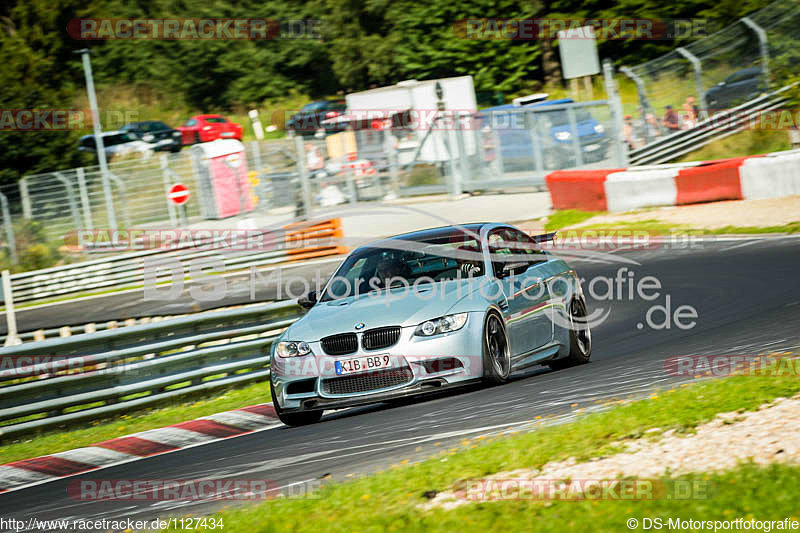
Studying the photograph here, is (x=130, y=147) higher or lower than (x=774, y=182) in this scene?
higher

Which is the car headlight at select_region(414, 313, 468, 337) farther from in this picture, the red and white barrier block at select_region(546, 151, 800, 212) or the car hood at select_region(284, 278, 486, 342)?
the red and white barrier block at select_region(546, 151, 800, 212)

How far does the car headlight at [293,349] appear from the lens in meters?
8.45

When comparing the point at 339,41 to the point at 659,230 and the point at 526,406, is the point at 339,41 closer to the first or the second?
the point at 659,230

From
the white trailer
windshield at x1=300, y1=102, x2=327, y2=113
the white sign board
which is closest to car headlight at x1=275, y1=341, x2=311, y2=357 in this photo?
the white sign board

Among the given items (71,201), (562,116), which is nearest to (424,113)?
(562,116)

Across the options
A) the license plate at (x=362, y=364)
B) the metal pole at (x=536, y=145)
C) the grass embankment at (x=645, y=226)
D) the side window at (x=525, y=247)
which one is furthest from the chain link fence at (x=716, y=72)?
the license plate at (x=362, y=364)

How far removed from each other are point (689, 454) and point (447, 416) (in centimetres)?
265

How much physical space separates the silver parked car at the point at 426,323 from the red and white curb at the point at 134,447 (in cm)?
86

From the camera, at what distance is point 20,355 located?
10.2 metres

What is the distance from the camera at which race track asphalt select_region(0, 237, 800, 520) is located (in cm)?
649

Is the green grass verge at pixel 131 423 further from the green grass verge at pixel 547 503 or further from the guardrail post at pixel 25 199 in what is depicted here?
the guardrail post at pixel 25 199

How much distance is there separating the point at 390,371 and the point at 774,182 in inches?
515

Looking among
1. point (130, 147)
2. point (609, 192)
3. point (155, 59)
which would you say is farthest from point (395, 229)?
point (155, 59)

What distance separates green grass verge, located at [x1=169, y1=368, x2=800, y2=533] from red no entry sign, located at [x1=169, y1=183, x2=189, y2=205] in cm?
A: 2390
